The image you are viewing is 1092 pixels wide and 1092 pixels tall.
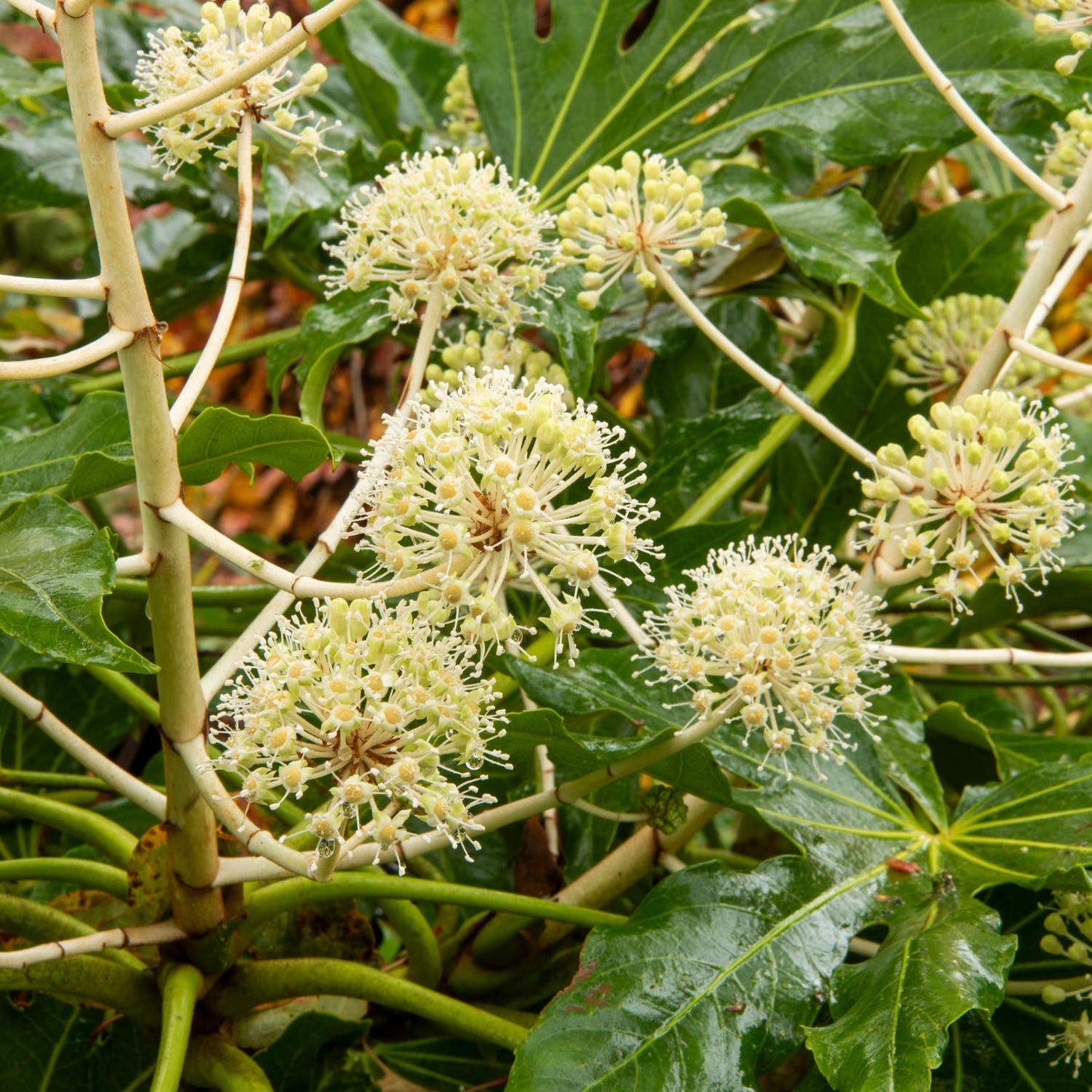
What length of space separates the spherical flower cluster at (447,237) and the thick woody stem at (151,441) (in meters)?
0.25

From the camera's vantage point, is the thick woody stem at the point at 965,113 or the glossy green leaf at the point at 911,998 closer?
the glossy green leaf at the point at 911,998

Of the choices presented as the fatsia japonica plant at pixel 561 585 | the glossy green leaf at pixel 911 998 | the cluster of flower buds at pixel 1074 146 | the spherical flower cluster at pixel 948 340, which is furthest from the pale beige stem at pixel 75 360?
the spherical flower cluster at pixel 948 340

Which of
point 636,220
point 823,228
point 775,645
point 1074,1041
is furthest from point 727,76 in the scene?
point 1074,1041

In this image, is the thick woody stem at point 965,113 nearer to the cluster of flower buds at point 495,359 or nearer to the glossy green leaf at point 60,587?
the cluster of flower buds at point 495,359

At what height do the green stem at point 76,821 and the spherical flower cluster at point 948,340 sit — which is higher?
the spherical flower cluster at point 948,340

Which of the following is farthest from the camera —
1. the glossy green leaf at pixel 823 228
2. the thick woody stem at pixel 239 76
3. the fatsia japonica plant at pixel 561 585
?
the glossy green leaf at pixel 823 228

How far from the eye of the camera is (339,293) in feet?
3.56

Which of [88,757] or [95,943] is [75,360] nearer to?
[88,757]

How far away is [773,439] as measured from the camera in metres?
1.21

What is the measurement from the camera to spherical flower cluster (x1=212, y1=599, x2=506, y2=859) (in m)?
0.68

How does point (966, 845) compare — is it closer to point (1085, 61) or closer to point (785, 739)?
point (785, 739)

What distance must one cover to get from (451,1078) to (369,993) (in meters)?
0.18

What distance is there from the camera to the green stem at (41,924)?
3.02ft

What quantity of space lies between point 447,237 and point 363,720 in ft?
1.31
